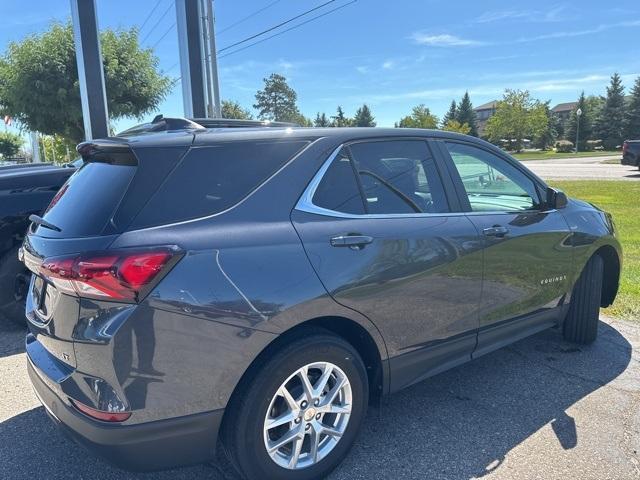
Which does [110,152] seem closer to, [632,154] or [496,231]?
[496,231]

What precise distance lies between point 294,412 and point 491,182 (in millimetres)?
2261

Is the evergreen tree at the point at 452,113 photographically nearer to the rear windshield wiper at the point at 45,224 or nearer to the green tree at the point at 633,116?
the green tree at the point at 633,116

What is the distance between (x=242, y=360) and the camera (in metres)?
2.18

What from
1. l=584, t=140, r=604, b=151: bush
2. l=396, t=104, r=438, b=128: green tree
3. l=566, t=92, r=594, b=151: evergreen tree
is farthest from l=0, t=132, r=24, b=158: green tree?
l=584, t=140, r=604, b=151: bush

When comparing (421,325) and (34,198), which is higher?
(34,198)

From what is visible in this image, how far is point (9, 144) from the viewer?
58.6m

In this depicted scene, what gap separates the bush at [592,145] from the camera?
2574 inches

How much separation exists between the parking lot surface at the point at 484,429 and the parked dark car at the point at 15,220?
2.45 feet

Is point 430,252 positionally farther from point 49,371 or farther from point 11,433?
point 11,433

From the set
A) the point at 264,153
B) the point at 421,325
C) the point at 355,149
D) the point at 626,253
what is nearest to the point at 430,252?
the point at 421,325

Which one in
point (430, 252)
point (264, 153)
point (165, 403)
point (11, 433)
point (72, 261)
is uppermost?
point (264, 153)

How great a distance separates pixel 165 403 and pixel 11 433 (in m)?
1.69

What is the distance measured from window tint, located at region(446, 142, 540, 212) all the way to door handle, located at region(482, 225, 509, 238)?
150mm

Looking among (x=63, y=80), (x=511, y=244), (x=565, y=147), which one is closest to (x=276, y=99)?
(x=565, y=147)
